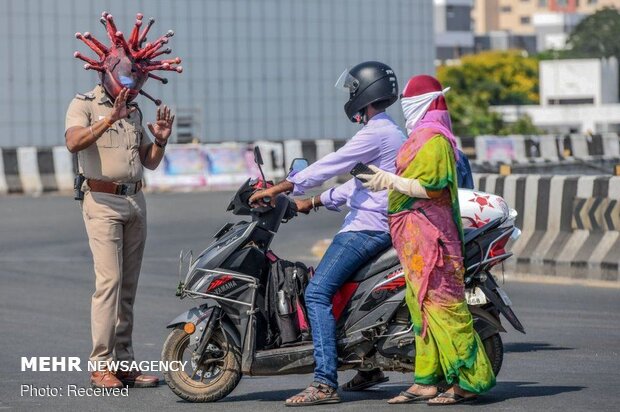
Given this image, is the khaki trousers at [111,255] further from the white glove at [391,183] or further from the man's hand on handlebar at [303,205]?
the white glove at [391,183]

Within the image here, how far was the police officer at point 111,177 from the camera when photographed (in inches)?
360

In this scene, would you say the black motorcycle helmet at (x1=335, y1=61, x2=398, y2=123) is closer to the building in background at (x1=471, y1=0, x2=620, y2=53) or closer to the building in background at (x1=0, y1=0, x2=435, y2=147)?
the building in background at (x1=0, y1=0, x2=435, y2=147)

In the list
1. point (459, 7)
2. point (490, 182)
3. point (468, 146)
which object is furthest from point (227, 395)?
point (459, 7)

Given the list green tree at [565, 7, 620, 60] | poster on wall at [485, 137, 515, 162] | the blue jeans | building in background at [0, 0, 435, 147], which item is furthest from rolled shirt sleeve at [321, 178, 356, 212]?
green tree at [565, 7, 620, 60]

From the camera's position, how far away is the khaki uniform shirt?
9.23 metres

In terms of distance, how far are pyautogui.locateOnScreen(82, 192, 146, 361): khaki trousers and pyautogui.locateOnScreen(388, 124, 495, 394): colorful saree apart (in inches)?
69.8

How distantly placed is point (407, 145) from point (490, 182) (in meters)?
9.40

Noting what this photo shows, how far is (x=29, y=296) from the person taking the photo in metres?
14.4

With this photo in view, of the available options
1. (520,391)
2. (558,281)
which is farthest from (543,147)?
(520,391)

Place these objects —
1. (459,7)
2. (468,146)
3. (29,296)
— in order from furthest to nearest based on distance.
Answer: (459,7), (468,146), (29,296)

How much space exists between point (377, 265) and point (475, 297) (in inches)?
24.2

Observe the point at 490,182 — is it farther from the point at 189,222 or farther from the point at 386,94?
the point at 386,94

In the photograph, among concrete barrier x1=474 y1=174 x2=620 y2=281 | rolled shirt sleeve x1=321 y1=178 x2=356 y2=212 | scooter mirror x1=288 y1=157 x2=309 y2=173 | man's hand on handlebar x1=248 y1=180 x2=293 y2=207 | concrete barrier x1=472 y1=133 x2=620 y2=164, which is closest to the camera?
man's hand on handlebar x1=248 y1=180 x2=293 y2=207

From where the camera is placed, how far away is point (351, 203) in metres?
8.76
